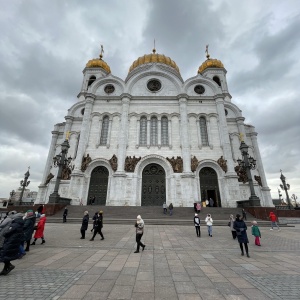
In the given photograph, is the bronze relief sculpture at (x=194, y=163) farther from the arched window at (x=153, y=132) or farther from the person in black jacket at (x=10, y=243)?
the person in black jacket at (x=10, y=243)

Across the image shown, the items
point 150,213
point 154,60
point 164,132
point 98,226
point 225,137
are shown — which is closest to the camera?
point 98,226

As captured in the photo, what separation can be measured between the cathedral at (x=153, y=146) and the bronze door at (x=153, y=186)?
5.0 inches

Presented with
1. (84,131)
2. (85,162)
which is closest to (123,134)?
(84,131)

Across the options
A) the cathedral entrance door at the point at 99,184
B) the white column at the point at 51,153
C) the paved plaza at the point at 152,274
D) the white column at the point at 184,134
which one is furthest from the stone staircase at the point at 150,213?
the white column at the point at 51,153

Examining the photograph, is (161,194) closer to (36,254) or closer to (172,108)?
(172,108)

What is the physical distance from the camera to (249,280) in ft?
13.3

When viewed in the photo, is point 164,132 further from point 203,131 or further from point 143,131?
point 203,131

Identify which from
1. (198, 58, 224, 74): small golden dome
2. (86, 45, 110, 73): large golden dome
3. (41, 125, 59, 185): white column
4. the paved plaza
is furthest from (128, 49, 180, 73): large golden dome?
the paved plaza

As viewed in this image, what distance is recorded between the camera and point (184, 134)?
24.5 meters

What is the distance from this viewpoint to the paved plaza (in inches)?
133

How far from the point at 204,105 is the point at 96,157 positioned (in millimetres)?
18459

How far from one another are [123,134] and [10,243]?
20.6 metres

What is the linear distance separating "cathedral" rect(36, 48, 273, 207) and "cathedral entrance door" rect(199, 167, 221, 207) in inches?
5.0

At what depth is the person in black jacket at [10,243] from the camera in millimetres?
4246
